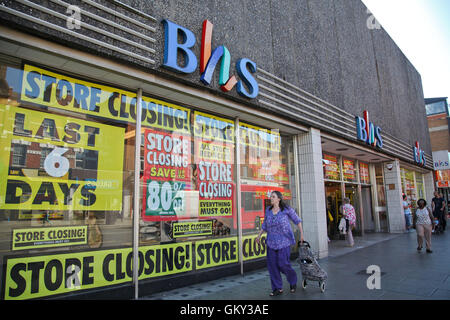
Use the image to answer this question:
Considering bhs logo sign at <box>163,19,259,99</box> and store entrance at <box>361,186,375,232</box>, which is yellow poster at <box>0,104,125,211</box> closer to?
bhs logo sign at <box>163,19,259,99</box>

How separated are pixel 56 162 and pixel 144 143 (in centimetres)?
150

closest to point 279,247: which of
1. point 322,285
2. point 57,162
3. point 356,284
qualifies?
point 322,285

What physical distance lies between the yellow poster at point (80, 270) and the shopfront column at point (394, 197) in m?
13.5

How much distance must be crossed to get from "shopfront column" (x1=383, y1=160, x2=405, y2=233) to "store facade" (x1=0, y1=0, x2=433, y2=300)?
27.8 ft

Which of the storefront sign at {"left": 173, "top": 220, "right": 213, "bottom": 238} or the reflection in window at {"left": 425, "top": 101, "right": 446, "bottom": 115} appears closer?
the storefront sign at {"left": 173, "top": 220, "right": 213, "bottom": 238}

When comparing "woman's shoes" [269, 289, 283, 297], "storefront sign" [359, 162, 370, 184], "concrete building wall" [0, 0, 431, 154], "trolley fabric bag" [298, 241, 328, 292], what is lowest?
"woman's shoes" [269, 289, 283, 297]

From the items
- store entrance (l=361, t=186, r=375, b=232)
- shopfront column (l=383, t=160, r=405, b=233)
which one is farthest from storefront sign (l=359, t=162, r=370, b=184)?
shopfront column (l=383, t=160, r=405, b=233)

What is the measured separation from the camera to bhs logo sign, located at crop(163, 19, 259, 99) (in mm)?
5270

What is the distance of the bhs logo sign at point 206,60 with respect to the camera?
207 inches

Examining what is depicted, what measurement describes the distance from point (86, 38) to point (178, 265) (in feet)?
13.4

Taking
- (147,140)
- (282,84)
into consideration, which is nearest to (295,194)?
(282,84)

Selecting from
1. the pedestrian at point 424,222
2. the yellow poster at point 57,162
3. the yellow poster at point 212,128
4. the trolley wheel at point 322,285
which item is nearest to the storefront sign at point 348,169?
the pedestrian at point 424,222
